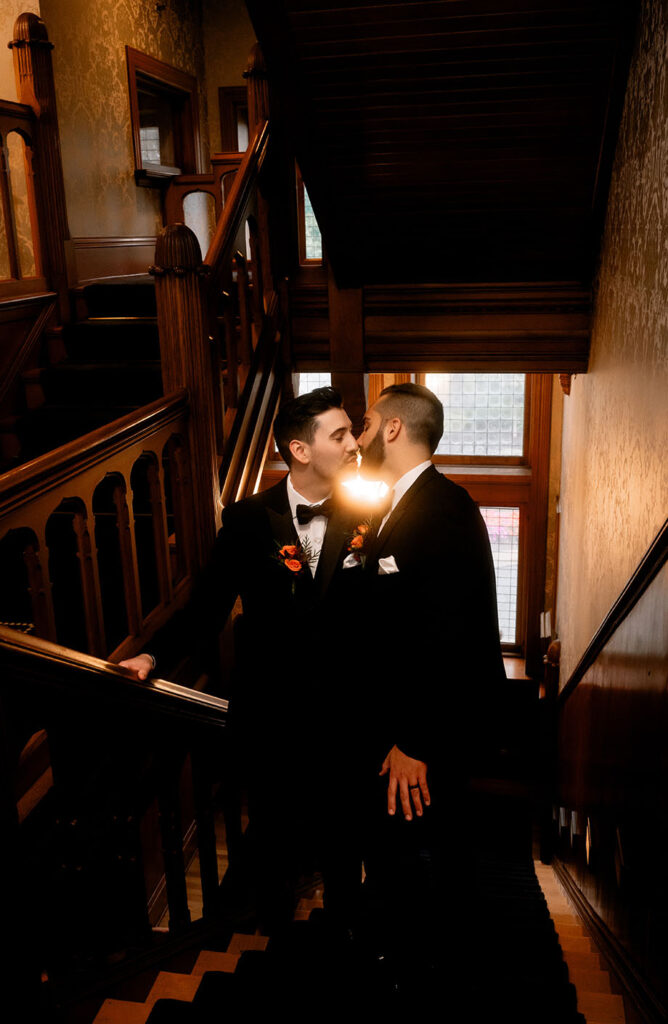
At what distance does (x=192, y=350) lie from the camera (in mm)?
3152

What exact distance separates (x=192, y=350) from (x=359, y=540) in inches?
50.6

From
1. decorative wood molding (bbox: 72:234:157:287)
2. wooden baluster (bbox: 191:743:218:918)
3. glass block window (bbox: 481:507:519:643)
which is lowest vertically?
glass block window (bbox: 481:507:519:643)

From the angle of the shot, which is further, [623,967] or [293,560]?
Result: [293,560]

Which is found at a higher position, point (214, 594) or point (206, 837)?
point (214, 594)

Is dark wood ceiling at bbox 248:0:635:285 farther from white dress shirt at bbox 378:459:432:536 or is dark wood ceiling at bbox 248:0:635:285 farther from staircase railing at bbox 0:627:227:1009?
staircase railing at bbox 0:627:227:1009

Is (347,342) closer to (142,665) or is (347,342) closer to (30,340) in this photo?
(30,340)

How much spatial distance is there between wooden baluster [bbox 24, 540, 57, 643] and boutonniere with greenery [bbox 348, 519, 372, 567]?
840mm

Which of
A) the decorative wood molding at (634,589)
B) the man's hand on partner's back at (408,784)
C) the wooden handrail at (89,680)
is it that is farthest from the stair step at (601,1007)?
the wooden handrail at (89,680)

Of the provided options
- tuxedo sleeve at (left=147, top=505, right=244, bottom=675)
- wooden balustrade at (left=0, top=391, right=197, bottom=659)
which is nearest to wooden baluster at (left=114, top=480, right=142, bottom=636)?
wooden balustrade at (left=0, top=391, right=197, bottom=659)

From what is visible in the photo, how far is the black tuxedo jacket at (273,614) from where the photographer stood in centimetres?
214

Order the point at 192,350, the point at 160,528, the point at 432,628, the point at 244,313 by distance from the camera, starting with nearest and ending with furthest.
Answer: the point at 432,628, the point at 160,528, the point at 192,350, the point at 244,313

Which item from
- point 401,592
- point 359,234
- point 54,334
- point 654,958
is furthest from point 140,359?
point 654,958

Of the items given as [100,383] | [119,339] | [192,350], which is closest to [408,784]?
[192,350]

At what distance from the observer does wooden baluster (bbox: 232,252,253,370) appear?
12.5 feet
